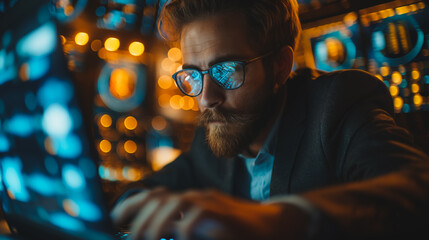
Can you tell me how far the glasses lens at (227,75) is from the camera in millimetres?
1007

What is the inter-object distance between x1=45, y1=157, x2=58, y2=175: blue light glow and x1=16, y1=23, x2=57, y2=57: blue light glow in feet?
0.54

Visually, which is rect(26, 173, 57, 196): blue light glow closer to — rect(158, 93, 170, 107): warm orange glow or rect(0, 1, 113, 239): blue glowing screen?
rect(0, 1, 113, 239): blue glowing screen

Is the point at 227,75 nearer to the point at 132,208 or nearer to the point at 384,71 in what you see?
the point at 132,208

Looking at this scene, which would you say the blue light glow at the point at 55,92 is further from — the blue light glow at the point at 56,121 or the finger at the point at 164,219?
the finger at the point at 164,219

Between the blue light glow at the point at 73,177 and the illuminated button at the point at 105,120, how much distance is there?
12.4ft

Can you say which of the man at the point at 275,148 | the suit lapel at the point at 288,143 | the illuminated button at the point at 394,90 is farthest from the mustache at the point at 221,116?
the illuminated button at the point at 394,90

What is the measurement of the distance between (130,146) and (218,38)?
3.43 meters

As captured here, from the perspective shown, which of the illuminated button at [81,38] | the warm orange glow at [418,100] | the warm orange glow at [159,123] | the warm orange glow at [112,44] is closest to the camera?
the warm orange glow at [418,100]

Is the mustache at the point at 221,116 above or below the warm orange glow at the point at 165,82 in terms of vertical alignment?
above

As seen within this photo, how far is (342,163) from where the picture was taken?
2.88 feet

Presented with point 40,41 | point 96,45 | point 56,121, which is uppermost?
point 96,45

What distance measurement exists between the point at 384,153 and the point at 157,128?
390 cm

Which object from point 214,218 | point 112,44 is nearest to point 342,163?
point 214,218

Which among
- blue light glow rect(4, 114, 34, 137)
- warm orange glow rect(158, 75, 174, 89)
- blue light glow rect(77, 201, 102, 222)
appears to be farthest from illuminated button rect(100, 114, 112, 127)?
blue light glow rect(77, 201, 102, 222)
